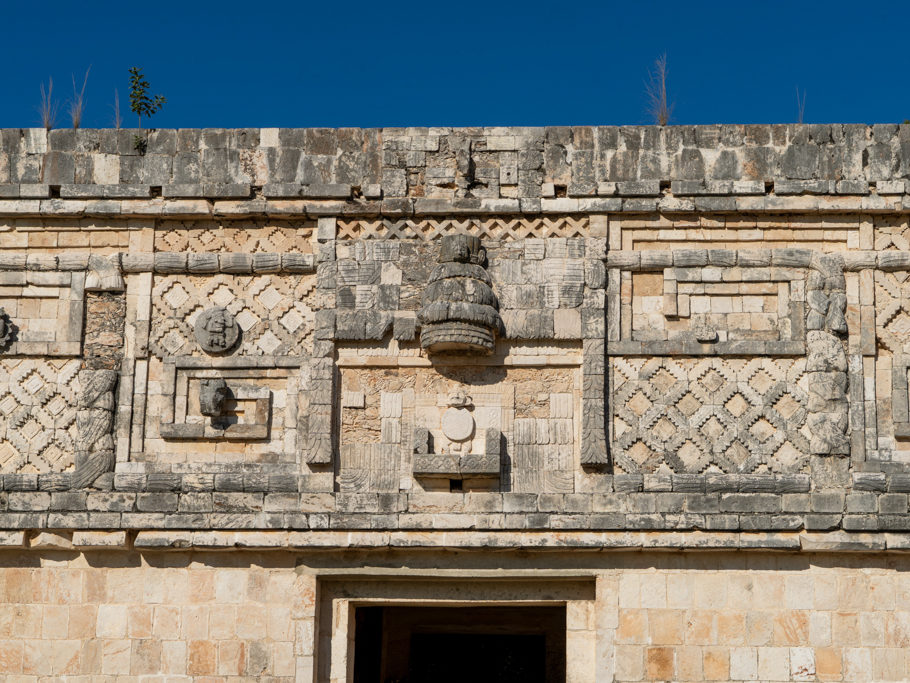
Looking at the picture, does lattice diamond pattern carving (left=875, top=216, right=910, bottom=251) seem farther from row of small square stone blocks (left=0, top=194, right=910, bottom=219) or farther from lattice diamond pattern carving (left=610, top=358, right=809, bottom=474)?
lattice diamond pattern carving (left=610, top=358, right=809, bottom=474)

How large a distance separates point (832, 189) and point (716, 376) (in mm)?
1843

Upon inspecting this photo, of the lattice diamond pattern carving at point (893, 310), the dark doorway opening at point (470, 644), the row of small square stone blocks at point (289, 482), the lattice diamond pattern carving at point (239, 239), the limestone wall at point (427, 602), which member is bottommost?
the dark doorway opening at point (470, 644)

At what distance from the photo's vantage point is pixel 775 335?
37.0 feet

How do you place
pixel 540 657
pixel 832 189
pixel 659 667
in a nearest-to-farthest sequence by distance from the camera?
pixel 659 667 → pixel 832 189 → pixel 540 657

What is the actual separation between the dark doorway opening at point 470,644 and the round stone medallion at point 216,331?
4.43 metres

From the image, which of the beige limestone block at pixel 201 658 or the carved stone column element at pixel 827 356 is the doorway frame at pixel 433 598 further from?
the carved stone column element at pixel 827 356

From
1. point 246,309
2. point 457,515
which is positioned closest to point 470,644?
point 457,515

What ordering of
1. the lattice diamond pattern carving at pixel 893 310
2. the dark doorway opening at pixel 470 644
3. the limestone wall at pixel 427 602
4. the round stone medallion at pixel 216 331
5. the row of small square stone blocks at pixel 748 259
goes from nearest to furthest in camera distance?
1. the limestone wall at pixel 427 602
2. the lattice diamond pattern carving at pixel 893 310
3. the row of small square stone blocks at pixel 748 259
4. the round stone medallion at pixel 216 331
5. the dark doorway opening at pixel 470 644

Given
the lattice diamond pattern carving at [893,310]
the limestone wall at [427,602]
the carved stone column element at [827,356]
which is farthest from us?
the lattice diamond pattern carving at [893,310]

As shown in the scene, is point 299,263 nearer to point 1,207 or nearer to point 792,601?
point 1,207

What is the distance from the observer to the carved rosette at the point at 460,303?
36.1ft

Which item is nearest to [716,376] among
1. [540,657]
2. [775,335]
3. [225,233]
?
[775,335]

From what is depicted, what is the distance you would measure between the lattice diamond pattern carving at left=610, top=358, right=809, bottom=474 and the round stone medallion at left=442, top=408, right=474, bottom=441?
3.87 feet

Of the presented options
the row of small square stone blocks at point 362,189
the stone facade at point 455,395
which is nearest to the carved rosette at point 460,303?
the stone facade at point 455,395
